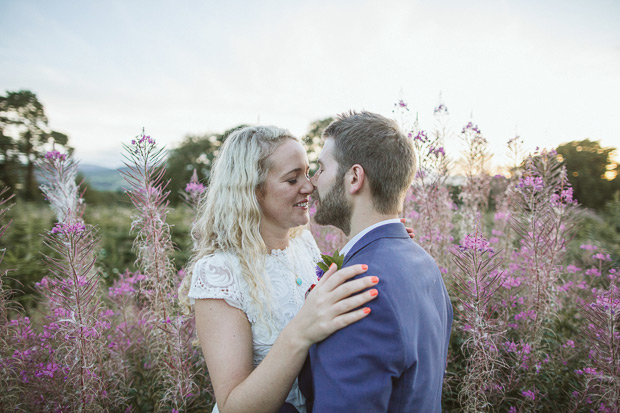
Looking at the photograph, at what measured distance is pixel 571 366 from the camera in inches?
116

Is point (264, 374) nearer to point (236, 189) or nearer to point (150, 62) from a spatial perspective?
point (236, 189)

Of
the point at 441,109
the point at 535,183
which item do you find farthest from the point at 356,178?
the point at 441,109

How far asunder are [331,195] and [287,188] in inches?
22.3

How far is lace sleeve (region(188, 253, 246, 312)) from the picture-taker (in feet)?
5.74

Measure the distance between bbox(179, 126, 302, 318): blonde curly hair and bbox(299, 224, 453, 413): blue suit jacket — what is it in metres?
0.83

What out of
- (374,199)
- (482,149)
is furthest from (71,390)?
(482,149)

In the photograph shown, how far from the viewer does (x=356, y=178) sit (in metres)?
1.61

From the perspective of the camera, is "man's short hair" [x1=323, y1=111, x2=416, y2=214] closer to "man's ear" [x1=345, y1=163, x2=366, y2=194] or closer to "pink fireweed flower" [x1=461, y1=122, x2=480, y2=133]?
"man's ear" [x1=345, y1=163, x2=366, y2=194]

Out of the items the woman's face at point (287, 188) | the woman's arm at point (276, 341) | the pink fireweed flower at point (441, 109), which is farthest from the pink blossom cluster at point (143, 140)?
the pink fireweed flower at point (441, 109)

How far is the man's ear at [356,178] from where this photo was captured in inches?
62.9

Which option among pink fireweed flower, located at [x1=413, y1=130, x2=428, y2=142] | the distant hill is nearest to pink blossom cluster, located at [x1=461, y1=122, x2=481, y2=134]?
pink fireweed flower, located at [x1=413, y1=130, x2=428, y2=142]

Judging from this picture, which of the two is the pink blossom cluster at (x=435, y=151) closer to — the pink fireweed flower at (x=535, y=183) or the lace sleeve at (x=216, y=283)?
the pink fireweed flower at (x=535, y=183)

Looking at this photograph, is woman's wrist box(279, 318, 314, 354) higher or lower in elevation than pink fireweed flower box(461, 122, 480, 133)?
lower

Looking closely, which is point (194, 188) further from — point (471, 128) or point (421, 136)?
point (471, 128)
